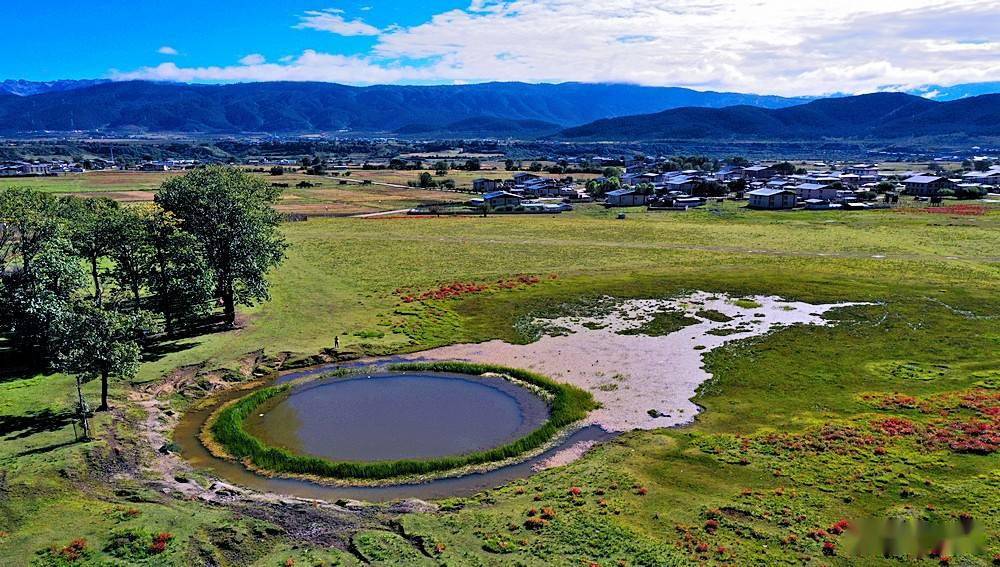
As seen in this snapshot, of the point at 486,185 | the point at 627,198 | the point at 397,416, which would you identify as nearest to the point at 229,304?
the point at 397,416

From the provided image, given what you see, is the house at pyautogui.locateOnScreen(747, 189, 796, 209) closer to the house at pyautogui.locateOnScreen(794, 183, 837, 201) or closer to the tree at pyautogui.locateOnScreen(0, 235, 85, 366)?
the house at pyautogui.locateOnScreen(794, 183, 837, 201)

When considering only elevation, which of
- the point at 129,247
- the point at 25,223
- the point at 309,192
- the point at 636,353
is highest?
the point at 25,223

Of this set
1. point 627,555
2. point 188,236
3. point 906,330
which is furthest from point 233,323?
point 906,330

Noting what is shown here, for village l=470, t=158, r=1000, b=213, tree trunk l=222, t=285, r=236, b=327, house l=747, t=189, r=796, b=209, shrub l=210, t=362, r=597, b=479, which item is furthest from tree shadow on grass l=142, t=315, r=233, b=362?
house l=747, t=189, r=796, b=209

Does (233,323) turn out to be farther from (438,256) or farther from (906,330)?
(906,330)

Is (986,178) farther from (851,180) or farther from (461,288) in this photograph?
(461,288)
